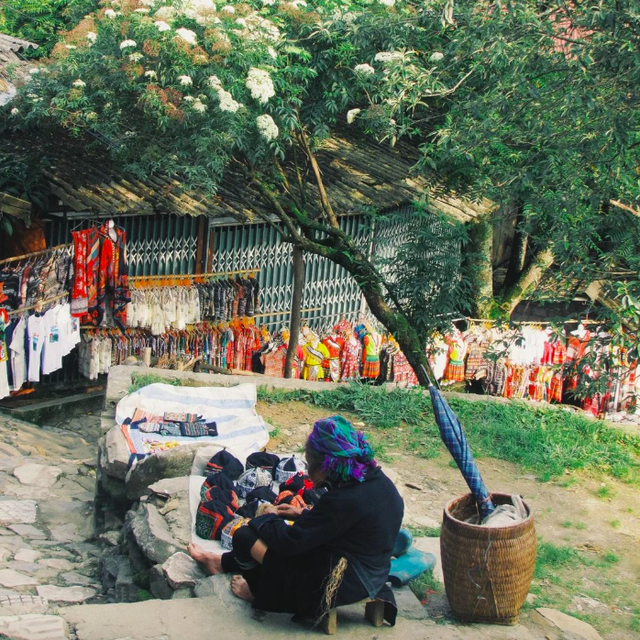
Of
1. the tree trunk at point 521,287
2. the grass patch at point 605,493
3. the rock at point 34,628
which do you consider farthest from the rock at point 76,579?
the tree trunk at point 521,287

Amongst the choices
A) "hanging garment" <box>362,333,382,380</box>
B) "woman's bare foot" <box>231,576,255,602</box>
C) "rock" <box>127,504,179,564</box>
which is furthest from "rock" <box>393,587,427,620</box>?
"hanging garment" <box>362,333,382,380</box>

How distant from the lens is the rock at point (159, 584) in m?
4.57

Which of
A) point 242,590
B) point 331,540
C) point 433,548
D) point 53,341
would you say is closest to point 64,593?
point 242,590

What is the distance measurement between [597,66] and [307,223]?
15.6 ft

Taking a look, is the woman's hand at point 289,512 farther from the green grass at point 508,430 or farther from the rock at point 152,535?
the green grass at point 508,430

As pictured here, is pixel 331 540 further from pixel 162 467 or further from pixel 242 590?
pixel 162 467

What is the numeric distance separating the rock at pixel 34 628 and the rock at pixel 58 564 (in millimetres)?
1830

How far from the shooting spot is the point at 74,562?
5.91 meters

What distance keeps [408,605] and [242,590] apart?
909 millimetres

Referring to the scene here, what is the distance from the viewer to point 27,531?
21.0 feet

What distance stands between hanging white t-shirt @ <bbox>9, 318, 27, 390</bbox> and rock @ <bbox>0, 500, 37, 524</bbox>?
2.10 meters

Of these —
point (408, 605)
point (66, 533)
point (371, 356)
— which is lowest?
point (66, 533)

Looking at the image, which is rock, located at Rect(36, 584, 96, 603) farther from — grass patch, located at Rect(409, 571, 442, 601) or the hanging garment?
the hanging garment

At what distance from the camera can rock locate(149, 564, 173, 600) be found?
4.57 m
